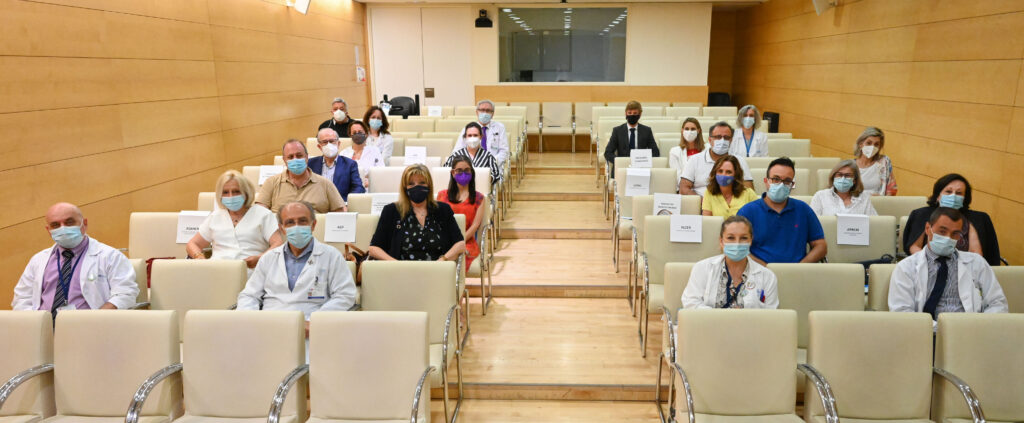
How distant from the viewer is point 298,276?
11.1 feet

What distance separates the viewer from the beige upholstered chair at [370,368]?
277 centimetres

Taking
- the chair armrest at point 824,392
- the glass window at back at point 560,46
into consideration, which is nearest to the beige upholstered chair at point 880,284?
the chair armrest at point 824,392

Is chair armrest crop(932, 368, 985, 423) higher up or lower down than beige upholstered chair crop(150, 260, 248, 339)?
lower down

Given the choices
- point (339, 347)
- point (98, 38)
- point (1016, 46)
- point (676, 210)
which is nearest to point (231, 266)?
point (339, 347)

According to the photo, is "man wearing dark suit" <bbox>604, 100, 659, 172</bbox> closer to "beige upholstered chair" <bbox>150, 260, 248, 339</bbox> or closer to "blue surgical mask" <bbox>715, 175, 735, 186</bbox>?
"blue surgical mask" <bbox>715, 175, 735, 186</bbox>

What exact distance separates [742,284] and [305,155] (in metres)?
3.28

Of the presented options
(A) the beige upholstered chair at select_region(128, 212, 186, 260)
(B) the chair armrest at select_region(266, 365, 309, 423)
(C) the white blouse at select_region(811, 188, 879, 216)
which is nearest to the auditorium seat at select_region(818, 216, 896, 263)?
(C) the white blouse at select_region(811, 188, 879, 216)

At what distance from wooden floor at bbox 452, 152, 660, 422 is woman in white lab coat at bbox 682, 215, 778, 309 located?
84 centimetres

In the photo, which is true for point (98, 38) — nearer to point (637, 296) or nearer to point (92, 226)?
point (92, 226)

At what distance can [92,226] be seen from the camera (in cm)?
480

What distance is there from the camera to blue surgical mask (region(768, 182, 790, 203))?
3.88 metres

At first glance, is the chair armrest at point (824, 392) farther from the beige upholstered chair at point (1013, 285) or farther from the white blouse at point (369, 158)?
the white blouse at point (369, 158)

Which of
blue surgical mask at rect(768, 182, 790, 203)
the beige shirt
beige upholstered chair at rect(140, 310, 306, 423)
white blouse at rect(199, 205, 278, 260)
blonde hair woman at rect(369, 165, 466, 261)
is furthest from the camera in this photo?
the beige shirt

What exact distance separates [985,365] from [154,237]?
499cm
